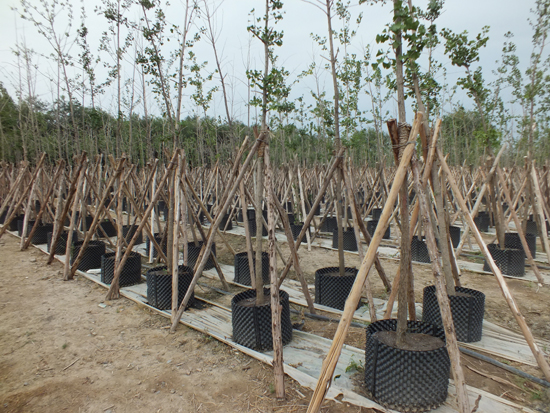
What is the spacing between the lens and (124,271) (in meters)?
4.67

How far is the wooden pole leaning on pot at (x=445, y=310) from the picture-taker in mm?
1909

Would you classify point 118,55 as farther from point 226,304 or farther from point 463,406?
point 463,406

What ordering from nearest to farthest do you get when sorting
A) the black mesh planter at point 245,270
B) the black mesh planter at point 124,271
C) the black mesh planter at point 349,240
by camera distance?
the black mesh planter at point 124,271 < the black mesh planter at point 245,270 < the black mesh planter at point 349,240

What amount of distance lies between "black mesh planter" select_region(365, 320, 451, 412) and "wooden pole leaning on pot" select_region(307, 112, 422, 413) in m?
0.49

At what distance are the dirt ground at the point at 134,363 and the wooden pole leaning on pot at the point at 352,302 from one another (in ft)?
1.57

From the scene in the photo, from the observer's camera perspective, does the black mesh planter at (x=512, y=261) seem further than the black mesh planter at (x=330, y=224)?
No

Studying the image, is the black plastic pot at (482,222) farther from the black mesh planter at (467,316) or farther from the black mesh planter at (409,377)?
the black mesh planter at (409,377)

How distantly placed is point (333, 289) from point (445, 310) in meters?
1.90

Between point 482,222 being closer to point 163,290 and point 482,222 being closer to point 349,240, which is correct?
point 349,240


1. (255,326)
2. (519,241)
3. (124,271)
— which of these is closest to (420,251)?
(519,241)

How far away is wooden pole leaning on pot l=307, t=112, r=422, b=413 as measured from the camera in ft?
5.96

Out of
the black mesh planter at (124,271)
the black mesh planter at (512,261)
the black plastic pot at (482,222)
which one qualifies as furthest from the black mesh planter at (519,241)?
the black mesh planter at (124,271)

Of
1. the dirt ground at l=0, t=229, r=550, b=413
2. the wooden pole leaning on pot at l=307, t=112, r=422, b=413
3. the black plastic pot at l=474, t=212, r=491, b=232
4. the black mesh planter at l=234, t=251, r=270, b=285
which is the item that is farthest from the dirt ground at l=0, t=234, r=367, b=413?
the black plastic pot at l=474, t=212, r=491, b=232

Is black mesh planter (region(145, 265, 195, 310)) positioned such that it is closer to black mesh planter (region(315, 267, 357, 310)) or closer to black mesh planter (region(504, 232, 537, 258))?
black mesh planter (region(315, 267, 357, 310))
